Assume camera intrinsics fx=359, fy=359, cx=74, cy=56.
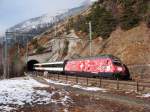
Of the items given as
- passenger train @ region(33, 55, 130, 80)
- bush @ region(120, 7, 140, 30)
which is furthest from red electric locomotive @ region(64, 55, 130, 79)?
bush @ region(120, 7, 140, 30)

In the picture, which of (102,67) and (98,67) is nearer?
(102,67)

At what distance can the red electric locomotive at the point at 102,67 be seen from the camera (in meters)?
50.1

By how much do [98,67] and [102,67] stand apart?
179 cm

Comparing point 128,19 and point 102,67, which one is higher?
point 128,19

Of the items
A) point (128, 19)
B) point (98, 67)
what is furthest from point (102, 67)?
point (128, 19)

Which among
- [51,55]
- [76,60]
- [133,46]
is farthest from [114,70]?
[51,55]

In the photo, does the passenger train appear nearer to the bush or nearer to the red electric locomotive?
the red electric locomotive

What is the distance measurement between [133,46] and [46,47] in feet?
234

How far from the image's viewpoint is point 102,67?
5309cm

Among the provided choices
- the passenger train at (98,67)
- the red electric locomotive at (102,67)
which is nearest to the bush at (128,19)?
the passenger train at (98,67)

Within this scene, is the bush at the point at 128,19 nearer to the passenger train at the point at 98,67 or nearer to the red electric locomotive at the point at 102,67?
the passenger train at the point at 98,67

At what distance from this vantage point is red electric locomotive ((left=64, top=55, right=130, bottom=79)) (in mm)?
50062

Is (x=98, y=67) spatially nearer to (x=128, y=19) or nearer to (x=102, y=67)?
(x=102, y=67)

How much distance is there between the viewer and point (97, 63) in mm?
55188
